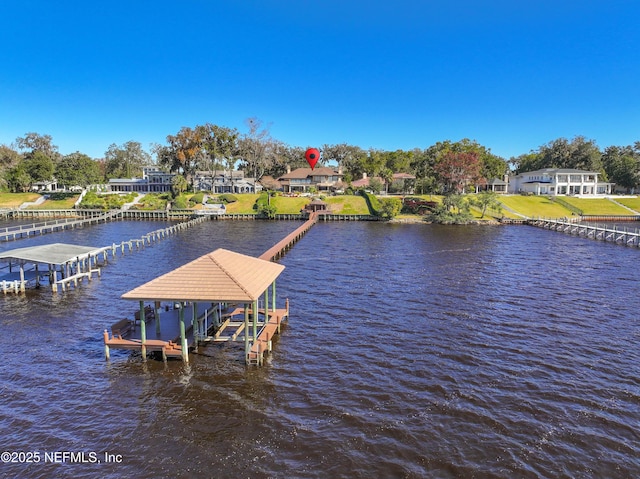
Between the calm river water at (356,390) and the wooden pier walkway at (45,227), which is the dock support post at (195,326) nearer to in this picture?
the calm river water at (356,390)

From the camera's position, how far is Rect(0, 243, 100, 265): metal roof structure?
34.7 metres

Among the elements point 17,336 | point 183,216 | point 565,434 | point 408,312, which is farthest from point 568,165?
point 17,336

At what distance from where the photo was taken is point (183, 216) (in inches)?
3922

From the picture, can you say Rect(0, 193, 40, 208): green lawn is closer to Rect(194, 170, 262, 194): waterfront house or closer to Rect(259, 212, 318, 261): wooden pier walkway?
Rect(194, 170, 262, 194): waterfront house

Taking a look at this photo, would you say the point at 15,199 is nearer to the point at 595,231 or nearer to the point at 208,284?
the point at 208,284

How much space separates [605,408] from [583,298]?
→ 1897 cm

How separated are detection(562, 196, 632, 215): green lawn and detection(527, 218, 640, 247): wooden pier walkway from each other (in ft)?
71.6

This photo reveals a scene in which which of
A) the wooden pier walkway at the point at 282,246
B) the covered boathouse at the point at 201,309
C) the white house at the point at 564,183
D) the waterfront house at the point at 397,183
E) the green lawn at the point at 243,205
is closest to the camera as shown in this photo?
the covered boathouse at the point at 201,309

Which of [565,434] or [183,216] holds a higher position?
[183,216]

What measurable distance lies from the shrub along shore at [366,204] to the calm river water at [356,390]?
5818 centimetres

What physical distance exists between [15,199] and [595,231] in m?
133

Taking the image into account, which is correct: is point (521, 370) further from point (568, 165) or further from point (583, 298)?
point (568, 165)

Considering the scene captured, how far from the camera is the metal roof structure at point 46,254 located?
3472 cm

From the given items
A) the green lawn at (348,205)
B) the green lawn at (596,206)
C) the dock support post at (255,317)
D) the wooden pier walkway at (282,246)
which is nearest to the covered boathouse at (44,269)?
the wooden pier walkway at (282,246)
